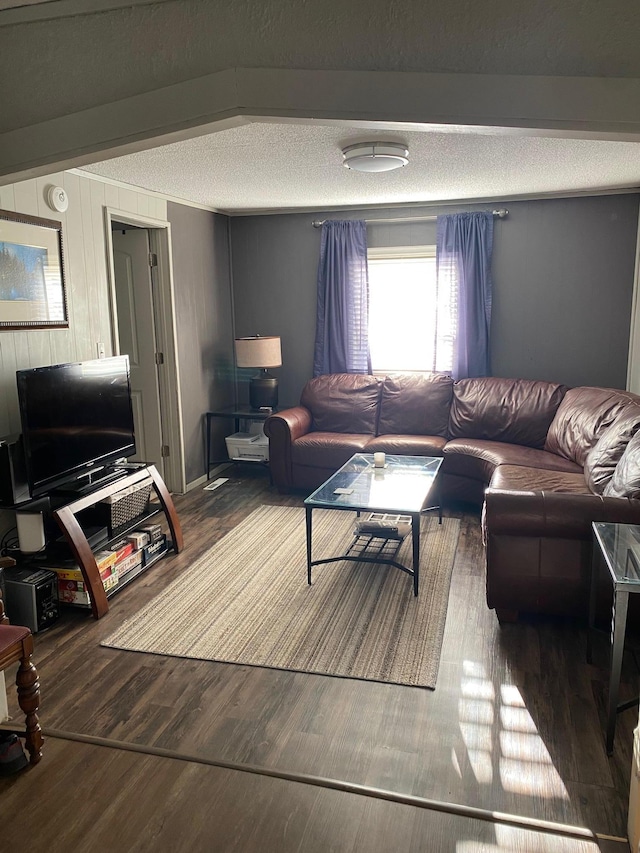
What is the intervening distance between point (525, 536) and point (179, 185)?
329 cm

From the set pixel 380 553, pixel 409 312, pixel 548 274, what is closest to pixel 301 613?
pixel 380 553

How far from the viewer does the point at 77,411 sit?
3.53 meters

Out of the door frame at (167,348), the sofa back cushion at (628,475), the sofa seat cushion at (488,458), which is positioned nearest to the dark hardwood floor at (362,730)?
the sofa back cushion at (628,475)

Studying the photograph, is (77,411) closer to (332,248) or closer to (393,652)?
(393,652)

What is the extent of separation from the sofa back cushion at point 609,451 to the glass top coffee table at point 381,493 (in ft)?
2.98

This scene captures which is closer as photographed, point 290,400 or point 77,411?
point 77,411

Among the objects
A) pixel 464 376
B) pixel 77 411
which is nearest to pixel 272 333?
pixel 464 376

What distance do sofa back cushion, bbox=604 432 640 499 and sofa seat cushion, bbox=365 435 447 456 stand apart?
5.65 ft

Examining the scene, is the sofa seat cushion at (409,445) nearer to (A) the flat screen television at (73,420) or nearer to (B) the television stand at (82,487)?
(A) the flat screen television at (73,420)

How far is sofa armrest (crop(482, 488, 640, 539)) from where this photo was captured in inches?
110

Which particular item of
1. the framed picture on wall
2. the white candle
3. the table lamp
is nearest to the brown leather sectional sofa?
the table lamp

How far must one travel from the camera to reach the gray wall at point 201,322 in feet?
17.2

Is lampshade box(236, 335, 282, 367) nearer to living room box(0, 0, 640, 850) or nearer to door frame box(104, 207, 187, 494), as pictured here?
door frame box(104, 207, 187, 494)

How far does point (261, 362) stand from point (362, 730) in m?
3.66
